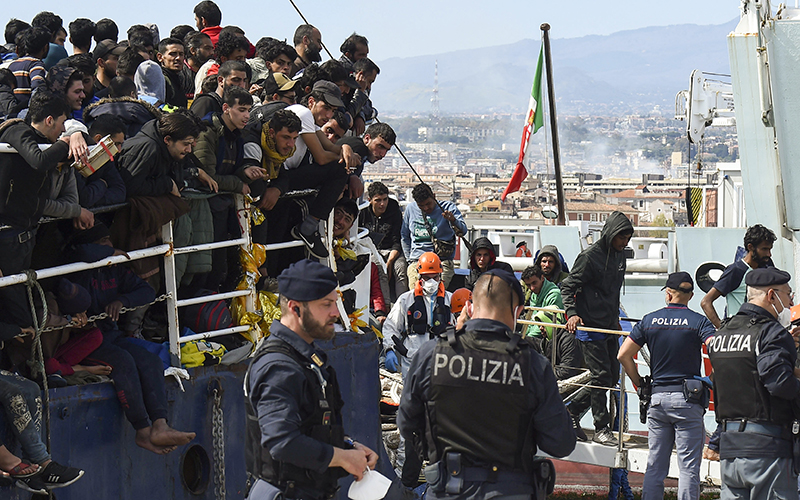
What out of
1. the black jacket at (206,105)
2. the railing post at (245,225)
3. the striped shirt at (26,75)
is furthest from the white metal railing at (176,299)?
the striped shirt at (26,75)

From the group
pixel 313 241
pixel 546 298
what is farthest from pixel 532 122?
pixel 313 241

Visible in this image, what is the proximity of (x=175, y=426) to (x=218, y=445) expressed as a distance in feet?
1.28

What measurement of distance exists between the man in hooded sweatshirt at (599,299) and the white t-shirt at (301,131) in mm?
3183

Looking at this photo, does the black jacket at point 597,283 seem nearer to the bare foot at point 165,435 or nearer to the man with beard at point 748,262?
the man with beard at point 748,262

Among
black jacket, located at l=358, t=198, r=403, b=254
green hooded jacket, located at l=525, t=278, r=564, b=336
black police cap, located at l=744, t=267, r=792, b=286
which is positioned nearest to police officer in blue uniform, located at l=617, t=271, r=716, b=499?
black police cap, located at l=744, t=267, r=792, b=286

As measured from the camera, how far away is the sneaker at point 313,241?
760 centimetres

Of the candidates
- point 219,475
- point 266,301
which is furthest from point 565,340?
point 219,475

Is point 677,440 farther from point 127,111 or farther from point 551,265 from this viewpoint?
point 127,111

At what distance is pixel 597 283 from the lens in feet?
31.0

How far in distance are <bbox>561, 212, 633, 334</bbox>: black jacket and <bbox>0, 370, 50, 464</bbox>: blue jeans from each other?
5731 mm

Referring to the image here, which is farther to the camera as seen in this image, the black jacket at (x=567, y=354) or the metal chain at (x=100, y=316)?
the black jacket at (x=567, y=354)

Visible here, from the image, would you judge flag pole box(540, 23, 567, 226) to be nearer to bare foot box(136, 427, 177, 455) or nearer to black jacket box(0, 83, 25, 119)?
black jacket box(0, 83, 25, 119)

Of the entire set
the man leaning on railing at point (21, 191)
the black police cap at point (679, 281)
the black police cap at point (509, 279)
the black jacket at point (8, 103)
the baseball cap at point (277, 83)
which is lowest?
the black police cap at point (679, 281)

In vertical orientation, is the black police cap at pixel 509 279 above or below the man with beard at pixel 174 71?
below
